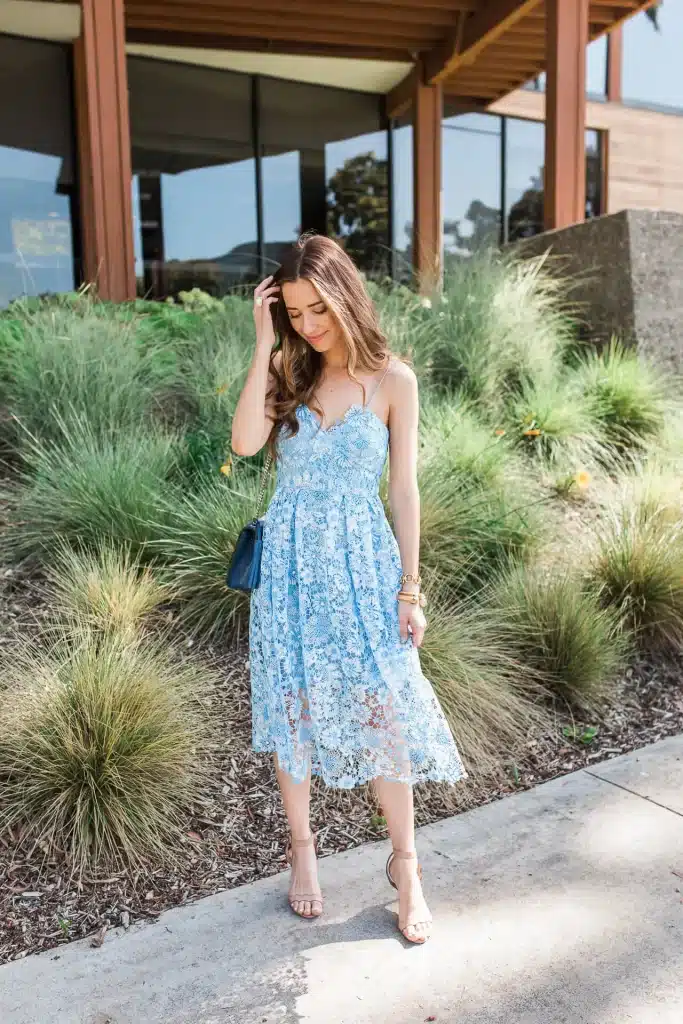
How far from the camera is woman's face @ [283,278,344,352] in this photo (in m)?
2.31

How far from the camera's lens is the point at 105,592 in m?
3.62

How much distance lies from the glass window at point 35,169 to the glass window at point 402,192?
4092 mm

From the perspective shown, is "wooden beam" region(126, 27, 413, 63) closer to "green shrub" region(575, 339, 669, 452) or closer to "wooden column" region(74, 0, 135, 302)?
"wooden column" region(74, 0, 135, 302)

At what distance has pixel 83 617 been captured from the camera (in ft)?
11.7

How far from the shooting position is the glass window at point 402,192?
473 inches

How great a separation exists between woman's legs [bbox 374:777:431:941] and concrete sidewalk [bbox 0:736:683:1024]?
0.06m

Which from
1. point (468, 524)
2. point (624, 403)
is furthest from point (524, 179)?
point (468, 524)

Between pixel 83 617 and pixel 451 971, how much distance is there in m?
1.94

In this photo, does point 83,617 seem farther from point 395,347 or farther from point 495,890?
point 395,347

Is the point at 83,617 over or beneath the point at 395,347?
beneath

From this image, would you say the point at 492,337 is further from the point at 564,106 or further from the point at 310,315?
the point at 310,315

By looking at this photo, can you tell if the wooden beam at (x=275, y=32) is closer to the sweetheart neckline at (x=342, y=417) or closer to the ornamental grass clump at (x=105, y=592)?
the ornamental grass clump at (x=105, y=592)

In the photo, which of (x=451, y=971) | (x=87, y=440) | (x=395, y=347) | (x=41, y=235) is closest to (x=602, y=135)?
(x=41, y=235)

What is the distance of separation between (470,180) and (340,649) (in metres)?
11.9
